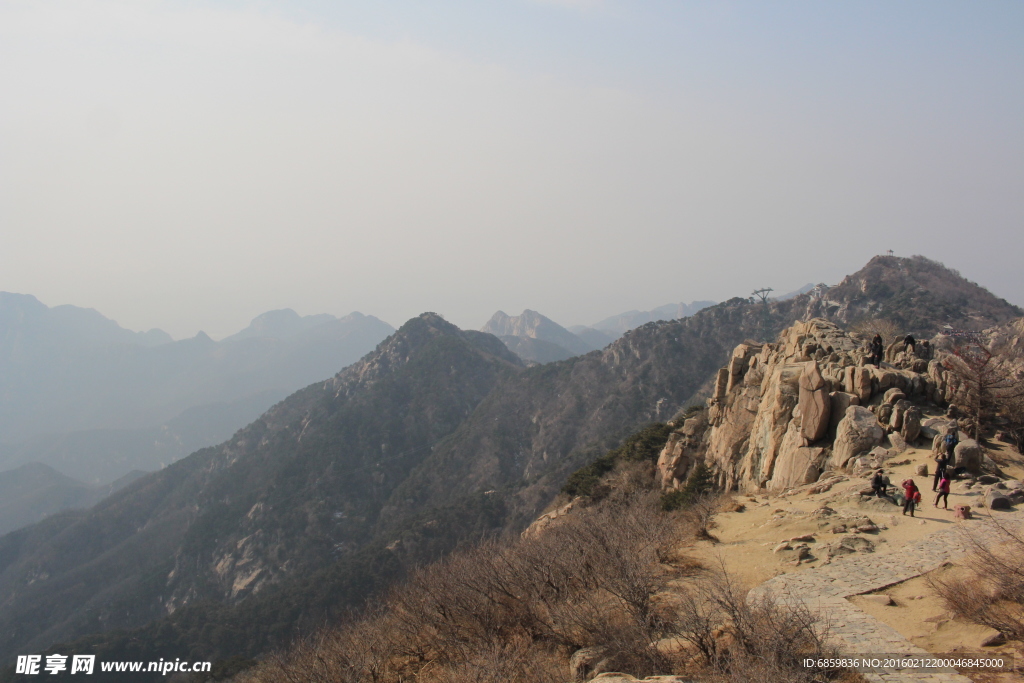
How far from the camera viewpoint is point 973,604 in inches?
398

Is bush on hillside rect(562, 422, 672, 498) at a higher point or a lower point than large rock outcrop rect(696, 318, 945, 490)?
lower

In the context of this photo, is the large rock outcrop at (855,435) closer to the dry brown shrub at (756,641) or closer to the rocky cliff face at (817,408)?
the rocky cliff face at (817,408)

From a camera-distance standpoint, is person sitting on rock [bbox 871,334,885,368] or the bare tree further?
person sitting on rock [bbox 871,334,885,368]

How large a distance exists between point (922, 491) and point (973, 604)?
26.6 feet

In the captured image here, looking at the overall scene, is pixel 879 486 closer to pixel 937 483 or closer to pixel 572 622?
pixel 937 483

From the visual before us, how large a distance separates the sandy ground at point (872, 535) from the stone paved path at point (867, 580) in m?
0.28

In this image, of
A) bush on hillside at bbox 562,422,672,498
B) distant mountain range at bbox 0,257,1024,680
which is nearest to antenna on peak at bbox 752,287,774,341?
distant mountain range at bbox 0,257,1024,680

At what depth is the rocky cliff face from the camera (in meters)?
21.4

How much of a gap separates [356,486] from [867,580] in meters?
103

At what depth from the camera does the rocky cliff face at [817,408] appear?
842 inches

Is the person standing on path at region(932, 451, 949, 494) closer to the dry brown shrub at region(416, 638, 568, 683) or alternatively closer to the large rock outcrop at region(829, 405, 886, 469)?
the large rock outcrop at region(829, 405, 886, 469)

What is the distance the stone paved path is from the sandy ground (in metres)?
0.28

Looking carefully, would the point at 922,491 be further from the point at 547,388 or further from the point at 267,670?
the point at 547,388

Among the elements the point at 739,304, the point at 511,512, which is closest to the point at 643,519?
the point at 511,512
